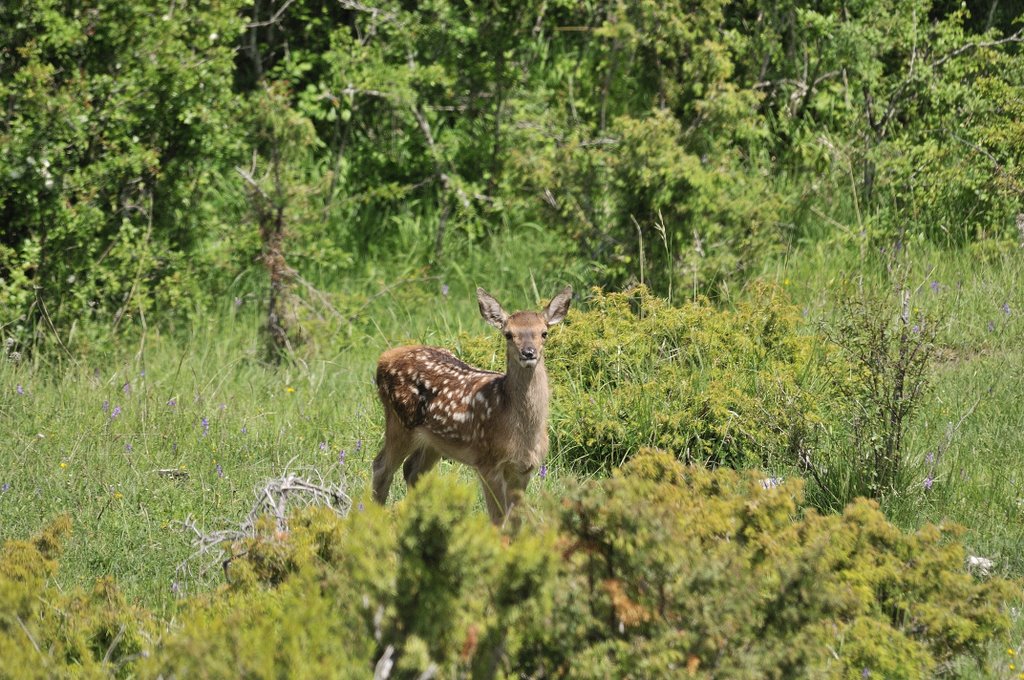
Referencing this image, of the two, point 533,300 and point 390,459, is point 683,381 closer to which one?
point 390,459

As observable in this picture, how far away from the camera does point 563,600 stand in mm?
4219

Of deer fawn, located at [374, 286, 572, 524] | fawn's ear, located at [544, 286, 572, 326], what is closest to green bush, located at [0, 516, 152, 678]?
deer fawn, located at [374, 286, 572, 524]

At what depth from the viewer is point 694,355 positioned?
8.33 m

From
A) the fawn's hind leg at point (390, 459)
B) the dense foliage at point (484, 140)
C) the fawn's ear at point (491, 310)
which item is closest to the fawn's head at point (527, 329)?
the fawn's ear at point (491, 310)

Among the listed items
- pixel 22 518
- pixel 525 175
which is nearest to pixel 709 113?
pixel 525 175

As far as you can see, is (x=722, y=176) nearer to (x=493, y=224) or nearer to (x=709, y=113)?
(x=709, y=113)

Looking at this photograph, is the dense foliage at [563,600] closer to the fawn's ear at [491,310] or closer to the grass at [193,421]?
the grass at [193,421]

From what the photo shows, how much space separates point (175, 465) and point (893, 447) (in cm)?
409

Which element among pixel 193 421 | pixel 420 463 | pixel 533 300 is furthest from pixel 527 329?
pixel 533 300

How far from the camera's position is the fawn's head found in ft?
22.2

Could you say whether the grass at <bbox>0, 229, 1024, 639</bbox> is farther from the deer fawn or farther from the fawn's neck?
the fawn's neck

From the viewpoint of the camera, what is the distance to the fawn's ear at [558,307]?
7.16 metres

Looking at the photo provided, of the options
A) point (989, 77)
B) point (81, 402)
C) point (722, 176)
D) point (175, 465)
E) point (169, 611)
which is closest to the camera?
point (169, 611)

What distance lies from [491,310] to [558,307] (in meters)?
0.37
